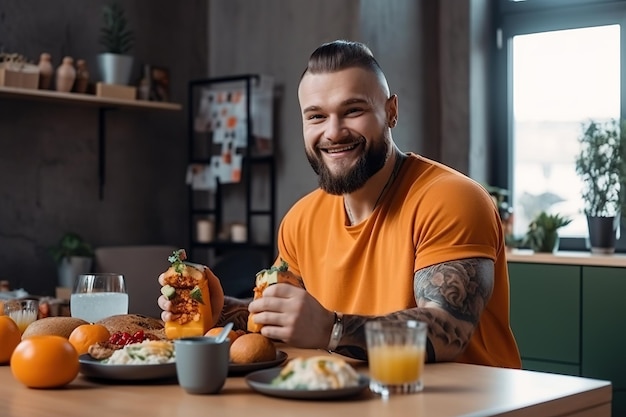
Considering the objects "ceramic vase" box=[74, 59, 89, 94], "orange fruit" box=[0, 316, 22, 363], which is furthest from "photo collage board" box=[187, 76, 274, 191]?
"orange fruit" box=[0, 316, 22, 363]

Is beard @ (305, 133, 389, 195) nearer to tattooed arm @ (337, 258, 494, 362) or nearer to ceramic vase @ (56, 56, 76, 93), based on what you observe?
tattooed arm @ (337, 258, 494, 362)

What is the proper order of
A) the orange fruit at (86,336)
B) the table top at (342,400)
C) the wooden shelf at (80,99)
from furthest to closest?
the wooden shelf at (80,99), the orange fruit at (86,336), the table top at (342,400)

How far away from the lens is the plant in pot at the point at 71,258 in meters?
4.61

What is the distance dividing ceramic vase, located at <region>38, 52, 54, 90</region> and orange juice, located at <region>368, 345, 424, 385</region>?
348 centimetres

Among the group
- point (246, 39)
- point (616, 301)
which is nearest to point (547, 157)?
point (616, 301)

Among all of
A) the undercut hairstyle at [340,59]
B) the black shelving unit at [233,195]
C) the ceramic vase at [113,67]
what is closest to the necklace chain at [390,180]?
the undercut hairstyle at [340,59]

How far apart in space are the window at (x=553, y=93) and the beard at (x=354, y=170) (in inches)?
90.3

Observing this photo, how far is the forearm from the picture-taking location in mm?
2172

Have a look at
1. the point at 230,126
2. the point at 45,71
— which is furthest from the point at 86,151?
the point at 230,126

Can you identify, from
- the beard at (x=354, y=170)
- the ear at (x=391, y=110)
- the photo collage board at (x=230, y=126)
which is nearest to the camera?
the beard at (x=354, y=170)

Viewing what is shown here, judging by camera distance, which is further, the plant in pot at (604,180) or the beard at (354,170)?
the plant in pot at (604,180)

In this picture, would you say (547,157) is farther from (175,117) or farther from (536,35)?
(175,117)

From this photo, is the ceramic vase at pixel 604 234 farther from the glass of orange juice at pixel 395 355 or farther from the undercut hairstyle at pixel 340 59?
the glass of orange juice at pixel 395 355

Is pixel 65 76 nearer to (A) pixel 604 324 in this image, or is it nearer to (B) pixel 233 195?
(B) pixel 233 195
